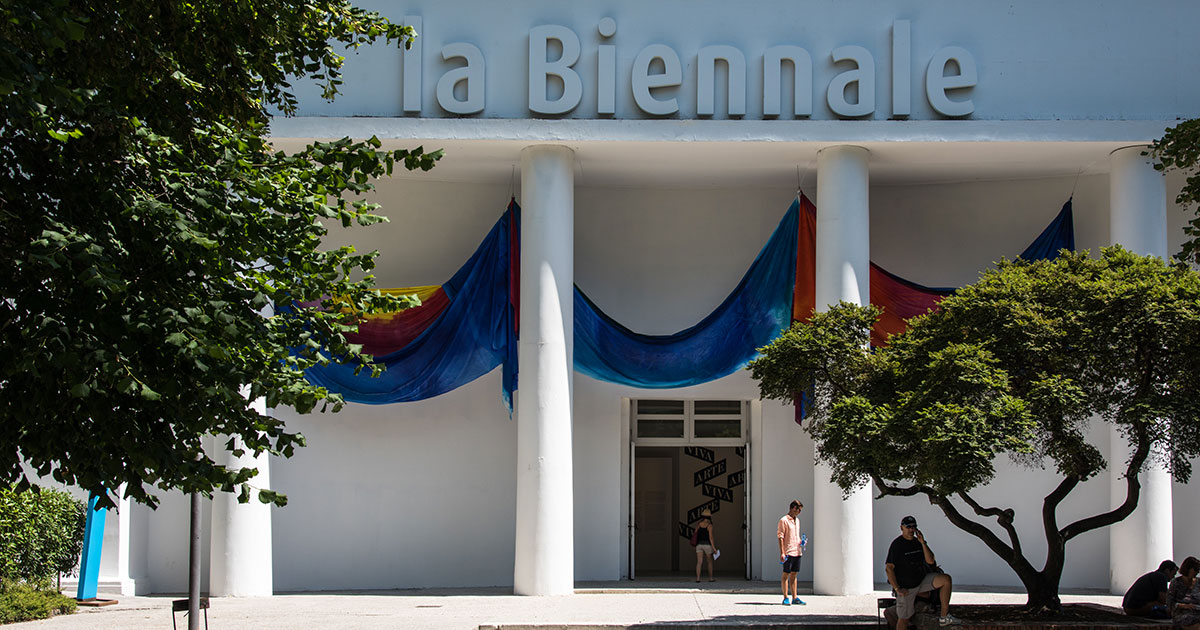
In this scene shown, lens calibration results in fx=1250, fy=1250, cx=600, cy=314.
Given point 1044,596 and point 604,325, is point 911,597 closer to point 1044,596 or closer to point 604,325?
point 1044,596

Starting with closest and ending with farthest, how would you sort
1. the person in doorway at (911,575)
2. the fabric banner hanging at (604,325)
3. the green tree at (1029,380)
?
the green tree at (1029,380), the person in doorway at (911,575), the fabric banner hanging at (604,325)

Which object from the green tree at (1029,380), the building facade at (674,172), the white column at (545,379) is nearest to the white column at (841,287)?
the building facade at (674,172)

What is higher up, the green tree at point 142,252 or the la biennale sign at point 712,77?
the la biennale sign at point 712,77

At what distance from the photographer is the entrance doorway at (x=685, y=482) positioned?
22.6m

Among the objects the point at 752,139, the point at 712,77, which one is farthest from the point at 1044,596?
the point at 712,77

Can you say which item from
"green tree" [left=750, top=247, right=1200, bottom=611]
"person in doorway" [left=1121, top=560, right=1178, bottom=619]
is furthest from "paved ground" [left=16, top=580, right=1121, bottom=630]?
"person in doorway" [left=1121, top=560, right=1178, bottom=619]

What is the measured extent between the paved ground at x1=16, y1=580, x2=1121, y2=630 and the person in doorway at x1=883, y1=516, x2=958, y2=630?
1.75m

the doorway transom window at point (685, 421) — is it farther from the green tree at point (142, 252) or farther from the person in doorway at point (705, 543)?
the green tree at point (142, 252)

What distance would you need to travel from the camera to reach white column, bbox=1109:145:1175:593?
1877 centimetres

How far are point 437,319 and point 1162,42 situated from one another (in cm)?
1210

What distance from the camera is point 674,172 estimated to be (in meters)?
21.2

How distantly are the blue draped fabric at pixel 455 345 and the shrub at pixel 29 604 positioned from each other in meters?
4.99

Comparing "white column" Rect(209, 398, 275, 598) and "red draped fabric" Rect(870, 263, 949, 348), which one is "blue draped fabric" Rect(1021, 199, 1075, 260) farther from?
"white column" Rect(209, 398, 275, 598)

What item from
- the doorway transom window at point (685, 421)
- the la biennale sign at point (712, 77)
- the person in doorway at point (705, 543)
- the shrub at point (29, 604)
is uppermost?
the la biennale sign at point (712, 77)
